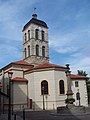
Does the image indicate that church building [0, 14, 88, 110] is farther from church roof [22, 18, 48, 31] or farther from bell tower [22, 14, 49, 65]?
church roof [22, 18, 48, 31]

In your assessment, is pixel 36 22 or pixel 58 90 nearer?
pixel 58 90

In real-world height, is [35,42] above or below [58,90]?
above

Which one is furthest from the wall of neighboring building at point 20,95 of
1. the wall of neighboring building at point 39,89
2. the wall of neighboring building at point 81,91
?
the wall of neighboring building at point 81,91

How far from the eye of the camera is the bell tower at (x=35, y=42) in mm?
41875

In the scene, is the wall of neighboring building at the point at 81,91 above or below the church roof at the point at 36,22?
below

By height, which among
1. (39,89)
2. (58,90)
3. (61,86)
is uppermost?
(61,86)

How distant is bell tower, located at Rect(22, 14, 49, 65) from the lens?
41.9 metres

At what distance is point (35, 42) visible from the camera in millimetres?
42750

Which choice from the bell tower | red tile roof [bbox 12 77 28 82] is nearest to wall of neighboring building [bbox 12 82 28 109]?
red tile roof [bbox 12 77 28 82]

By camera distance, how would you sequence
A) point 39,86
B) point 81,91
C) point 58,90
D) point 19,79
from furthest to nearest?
point 81,91 < point 19,79 < point 39,86 < point 58,90

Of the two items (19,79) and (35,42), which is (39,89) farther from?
(35,42)

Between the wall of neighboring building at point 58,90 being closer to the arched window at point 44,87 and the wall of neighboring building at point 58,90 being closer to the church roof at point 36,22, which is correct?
the arched window at point 44,87

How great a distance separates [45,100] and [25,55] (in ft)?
51.5

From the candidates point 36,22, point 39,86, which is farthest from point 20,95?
point 36,22
